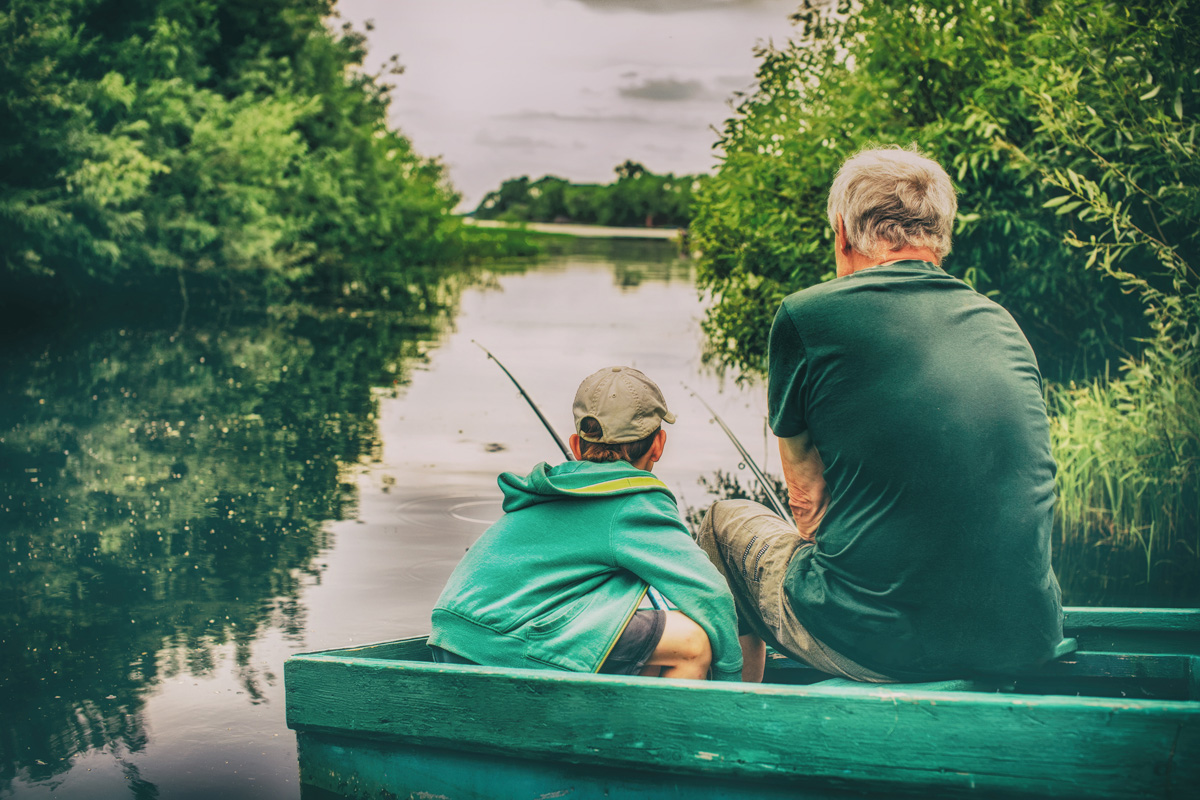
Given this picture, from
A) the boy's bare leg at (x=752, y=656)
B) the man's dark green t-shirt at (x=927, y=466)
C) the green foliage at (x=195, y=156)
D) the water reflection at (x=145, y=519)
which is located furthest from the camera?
the green foliage at (x=195, y=156)

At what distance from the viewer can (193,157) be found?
844 inches

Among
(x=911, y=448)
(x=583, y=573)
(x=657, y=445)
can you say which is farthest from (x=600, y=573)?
(x=911, y=448)

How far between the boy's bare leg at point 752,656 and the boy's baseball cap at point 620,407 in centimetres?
74

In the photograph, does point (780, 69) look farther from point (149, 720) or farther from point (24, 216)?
point (24, 216)

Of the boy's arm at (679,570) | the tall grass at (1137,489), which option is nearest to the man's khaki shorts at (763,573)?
the boy's arm at (679,570)

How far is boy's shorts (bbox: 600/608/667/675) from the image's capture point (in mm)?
2920

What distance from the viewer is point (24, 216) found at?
16.4 metres

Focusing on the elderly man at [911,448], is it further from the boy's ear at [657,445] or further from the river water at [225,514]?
the river water at [225,514]

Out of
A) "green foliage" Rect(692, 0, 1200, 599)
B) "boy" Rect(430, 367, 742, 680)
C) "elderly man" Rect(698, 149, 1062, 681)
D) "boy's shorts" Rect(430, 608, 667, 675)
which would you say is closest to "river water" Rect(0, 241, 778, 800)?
"boy" Rect(430, 367, 742, 680)

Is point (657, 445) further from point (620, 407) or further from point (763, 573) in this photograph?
point (763, 573)

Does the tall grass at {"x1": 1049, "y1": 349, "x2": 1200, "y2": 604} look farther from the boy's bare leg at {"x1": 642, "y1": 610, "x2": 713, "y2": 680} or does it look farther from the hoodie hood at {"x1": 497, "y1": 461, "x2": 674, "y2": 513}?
the hoodie hood at {"x1": 497, "y1": 461, "x2": 674, "y2": 513}

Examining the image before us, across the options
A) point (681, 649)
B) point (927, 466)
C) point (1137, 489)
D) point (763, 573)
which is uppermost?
point (927, 466)

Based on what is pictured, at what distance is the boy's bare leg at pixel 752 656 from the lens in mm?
3307

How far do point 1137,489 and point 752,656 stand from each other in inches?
167
